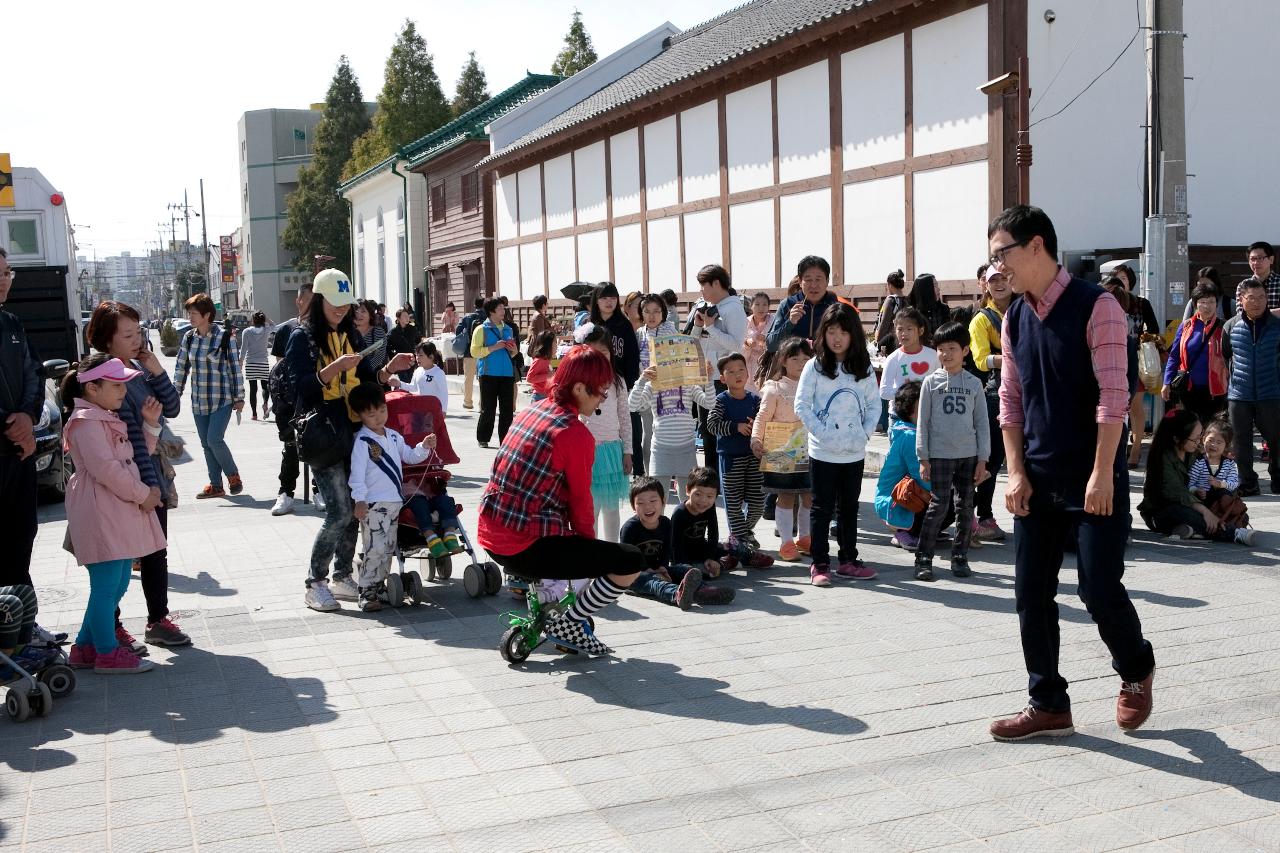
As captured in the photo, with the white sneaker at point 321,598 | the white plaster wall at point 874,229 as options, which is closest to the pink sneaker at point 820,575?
the white sneaker at point 321,598

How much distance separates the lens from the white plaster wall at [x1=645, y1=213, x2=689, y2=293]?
23562mm

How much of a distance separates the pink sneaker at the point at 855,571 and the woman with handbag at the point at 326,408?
2.99m

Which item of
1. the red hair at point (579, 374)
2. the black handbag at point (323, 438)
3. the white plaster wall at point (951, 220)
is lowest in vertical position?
the black handbag at point (323, 438)

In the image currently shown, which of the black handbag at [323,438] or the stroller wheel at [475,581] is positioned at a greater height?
the black handbag at [323,438]

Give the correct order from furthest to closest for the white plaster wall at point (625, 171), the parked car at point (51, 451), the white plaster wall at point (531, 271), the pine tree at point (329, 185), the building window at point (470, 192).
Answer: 1. the pine tree at point (329, 185)
2. the building window at point (470, 192)
3. the white plaster wall at point (531, 271)
4. the white plaster wall at point (625, 171)
5. the parked car at point (51, 451)

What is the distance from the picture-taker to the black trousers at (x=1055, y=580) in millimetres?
4645

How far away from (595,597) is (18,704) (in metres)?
2.61

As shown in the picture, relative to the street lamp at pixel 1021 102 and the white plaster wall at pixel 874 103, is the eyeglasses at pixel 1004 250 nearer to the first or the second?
the street lamp at pixel 1021 102

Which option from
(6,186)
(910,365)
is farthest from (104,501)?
(6,186)

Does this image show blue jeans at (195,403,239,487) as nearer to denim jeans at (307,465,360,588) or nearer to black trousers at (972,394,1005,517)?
denim jeans at (307,465,360,588)

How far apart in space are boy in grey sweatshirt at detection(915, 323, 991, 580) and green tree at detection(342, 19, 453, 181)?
162 ft

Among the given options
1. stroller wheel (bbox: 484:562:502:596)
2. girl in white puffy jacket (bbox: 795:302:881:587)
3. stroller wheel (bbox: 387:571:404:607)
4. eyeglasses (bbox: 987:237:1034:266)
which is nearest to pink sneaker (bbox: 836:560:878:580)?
girl in white puffy jacket (bbox: 795:302:881:587)

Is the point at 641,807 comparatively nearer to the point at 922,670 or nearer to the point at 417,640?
the point at 922,670

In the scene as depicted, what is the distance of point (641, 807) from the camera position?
169 inches
